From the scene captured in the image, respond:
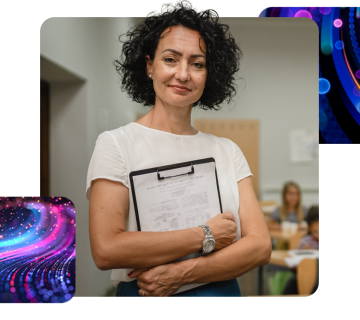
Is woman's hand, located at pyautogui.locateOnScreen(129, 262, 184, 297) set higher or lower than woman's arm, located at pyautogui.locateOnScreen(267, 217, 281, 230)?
lower

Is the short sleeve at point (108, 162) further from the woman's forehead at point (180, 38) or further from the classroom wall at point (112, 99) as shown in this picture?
the woman's forehead at point (180, 38)

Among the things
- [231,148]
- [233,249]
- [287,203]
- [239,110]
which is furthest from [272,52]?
[233,249]

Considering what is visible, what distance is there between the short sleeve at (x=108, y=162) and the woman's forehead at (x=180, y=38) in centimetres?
46

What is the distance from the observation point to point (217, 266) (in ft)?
4.80

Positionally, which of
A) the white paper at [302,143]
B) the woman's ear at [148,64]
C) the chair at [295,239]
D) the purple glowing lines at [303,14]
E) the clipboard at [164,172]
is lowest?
the chair at [295,239]

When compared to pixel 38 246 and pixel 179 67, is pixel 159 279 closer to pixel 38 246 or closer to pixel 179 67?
pixel 38 246

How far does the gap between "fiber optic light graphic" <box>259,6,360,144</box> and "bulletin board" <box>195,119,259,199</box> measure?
335 mm

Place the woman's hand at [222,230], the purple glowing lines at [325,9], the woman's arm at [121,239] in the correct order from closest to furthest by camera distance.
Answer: the woman's arm at [121,239] → the woman's hand at [222,230] → the purple glowing lines at [325,9]

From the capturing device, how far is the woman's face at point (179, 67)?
148 centimetres

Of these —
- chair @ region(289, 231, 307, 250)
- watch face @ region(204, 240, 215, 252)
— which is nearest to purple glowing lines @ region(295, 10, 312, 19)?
chair @ region(289, 231, 307, 250)

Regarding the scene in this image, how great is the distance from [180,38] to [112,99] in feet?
1.31

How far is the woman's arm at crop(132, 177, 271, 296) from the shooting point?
4.75 ft

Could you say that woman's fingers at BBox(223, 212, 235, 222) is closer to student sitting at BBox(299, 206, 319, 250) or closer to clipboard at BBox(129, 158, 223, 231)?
clipboard at BBox(129, 158, 223, 231)

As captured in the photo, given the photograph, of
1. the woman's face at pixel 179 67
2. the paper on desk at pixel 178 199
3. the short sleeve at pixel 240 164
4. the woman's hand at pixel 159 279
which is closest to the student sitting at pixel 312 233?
the short sleeve at pixel 240 164
